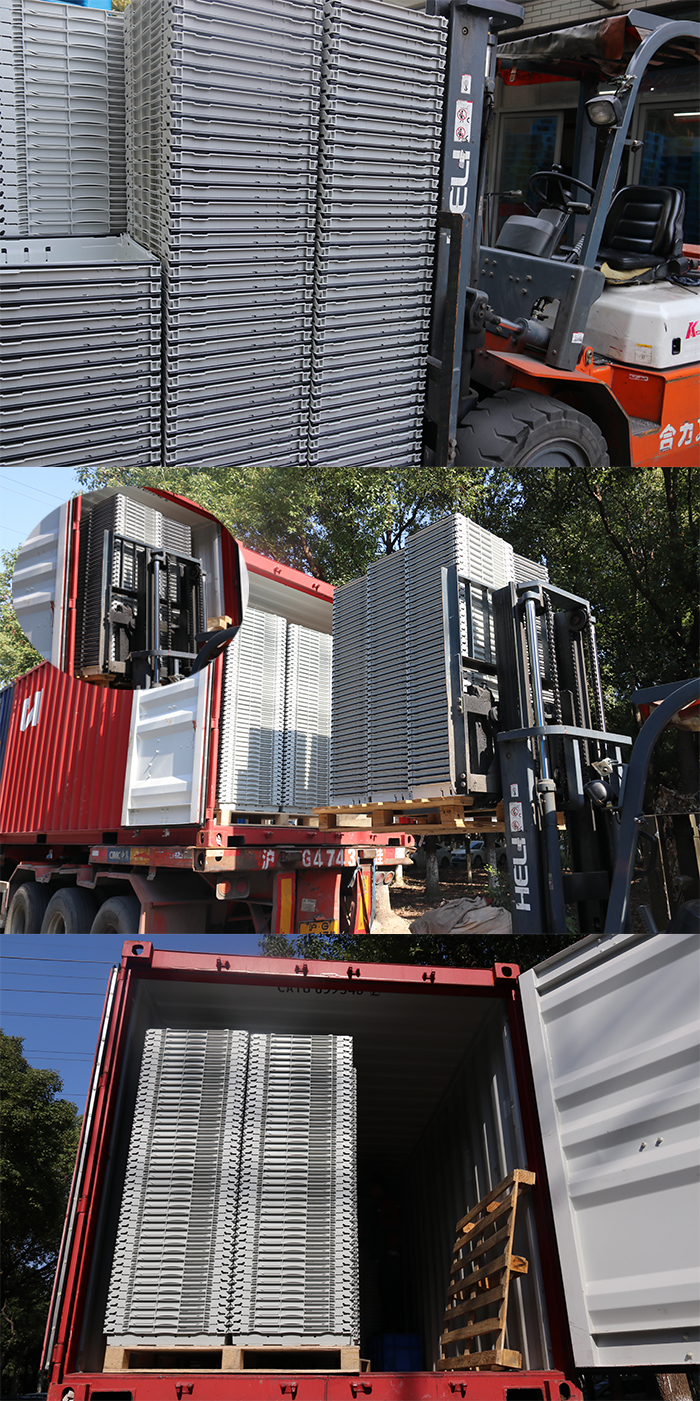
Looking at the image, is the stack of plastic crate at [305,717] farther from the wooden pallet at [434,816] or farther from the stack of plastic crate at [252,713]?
the wooden pallet at [434,816]

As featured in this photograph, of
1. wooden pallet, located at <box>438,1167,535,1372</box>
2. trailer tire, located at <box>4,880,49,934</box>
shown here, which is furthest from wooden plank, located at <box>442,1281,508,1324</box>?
trailer tire, located at <box>4,880,49,934</box>

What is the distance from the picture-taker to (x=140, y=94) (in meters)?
3.57

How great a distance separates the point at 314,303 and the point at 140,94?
3.61 ft

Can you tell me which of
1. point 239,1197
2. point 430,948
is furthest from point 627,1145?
point 430,948

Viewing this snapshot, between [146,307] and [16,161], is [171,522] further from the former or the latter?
[16,161]

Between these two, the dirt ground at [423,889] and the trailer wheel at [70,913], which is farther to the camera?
the trailer wheel at [70,913]

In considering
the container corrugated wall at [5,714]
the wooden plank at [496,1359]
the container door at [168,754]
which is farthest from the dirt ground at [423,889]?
the container corrugated wall at [5,714]

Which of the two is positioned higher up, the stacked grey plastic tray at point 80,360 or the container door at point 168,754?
the stacked grey plastic tray at point 80,360

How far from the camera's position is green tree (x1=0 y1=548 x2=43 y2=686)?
10.7 feet

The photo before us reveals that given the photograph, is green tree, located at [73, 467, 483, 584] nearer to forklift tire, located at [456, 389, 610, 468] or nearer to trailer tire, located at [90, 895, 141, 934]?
forklift tire, located at [456, 389, 610, 468]

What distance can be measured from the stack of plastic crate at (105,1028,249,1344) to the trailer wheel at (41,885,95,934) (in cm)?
313

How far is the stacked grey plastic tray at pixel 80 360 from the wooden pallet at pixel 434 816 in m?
1.93

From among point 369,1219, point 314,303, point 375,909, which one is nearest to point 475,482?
point 314,303

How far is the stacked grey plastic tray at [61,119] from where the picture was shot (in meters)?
3.51
